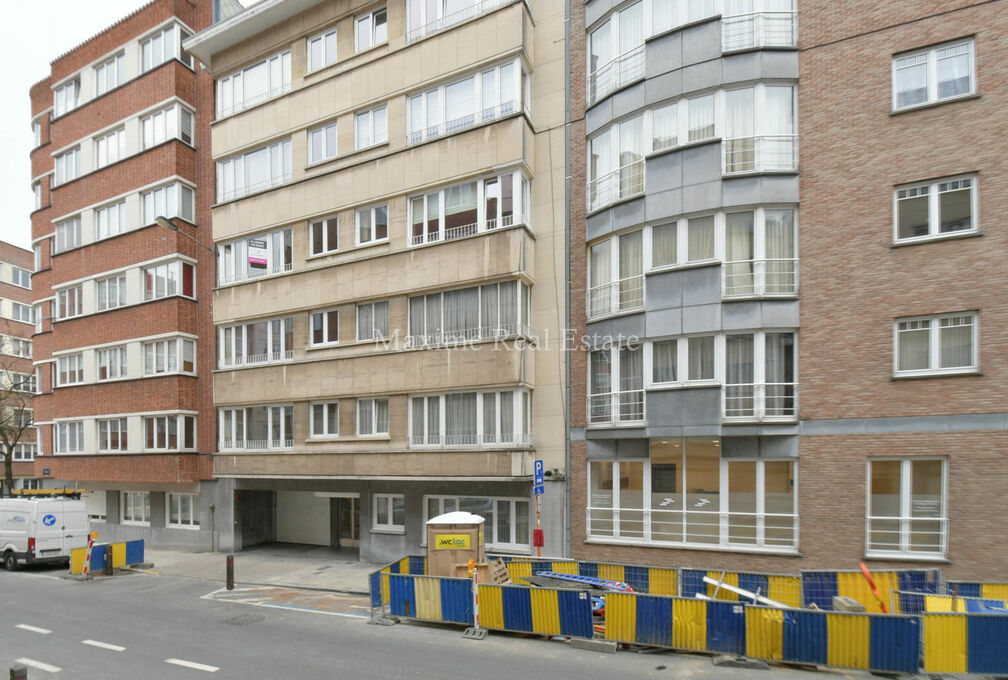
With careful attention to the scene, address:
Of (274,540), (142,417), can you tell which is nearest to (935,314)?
(274,540)

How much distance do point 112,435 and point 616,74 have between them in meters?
23.5

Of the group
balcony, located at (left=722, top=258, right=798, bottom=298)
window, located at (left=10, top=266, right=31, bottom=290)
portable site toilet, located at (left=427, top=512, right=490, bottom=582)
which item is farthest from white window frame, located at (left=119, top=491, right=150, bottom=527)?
window, located at (left=10, top=266, right=31, bottom=290)

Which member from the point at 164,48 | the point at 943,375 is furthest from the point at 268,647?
the point at 164,48

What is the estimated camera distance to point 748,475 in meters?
13.7

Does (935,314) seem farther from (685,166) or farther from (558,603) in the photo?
(558,603)

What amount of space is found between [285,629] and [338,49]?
17341 mm

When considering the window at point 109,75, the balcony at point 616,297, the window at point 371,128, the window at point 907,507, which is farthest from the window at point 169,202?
the window at point 907,507

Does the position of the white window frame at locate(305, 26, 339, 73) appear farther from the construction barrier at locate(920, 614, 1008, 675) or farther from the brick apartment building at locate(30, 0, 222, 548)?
the construction barrier at locate(920, 614, 1008, 675)

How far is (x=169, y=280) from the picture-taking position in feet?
74.9

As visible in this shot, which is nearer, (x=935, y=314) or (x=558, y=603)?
(x=558, y=603)

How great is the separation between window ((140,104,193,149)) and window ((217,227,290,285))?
17.5ft

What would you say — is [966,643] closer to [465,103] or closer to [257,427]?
[465,103]

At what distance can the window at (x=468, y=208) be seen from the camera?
16406mm

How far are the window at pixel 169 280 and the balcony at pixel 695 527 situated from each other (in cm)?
1769
